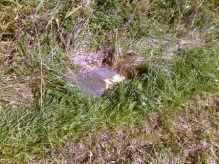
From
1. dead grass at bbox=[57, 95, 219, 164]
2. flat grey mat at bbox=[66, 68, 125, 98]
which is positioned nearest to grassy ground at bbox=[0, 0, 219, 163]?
dead grass at bbox=[57, 95, 219, 164]

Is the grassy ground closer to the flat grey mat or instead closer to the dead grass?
the dead grass

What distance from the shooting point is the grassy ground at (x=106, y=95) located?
2.39 m

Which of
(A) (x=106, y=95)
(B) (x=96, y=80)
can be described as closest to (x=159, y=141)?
(A) (x=106, y=95)

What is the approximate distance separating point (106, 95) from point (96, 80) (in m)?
0.30

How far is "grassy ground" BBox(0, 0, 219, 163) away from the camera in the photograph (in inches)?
94.0

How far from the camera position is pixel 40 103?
8.36 feet

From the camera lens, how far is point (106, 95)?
279cm

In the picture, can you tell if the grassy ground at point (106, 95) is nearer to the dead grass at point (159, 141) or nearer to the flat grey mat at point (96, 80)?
the dead grass at point (159, 141)

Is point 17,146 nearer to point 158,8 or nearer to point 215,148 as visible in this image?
point 215,148

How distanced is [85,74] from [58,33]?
0.49 m

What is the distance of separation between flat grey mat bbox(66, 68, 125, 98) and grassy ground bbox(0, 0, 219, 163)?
0.14 m

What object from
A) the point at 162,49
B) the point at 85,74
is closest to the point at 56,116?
the point at 85,74

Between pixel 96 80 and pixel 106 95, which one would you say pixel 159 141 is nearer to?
pixel 106 95

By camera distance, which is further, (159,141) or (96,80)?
(96,80)
